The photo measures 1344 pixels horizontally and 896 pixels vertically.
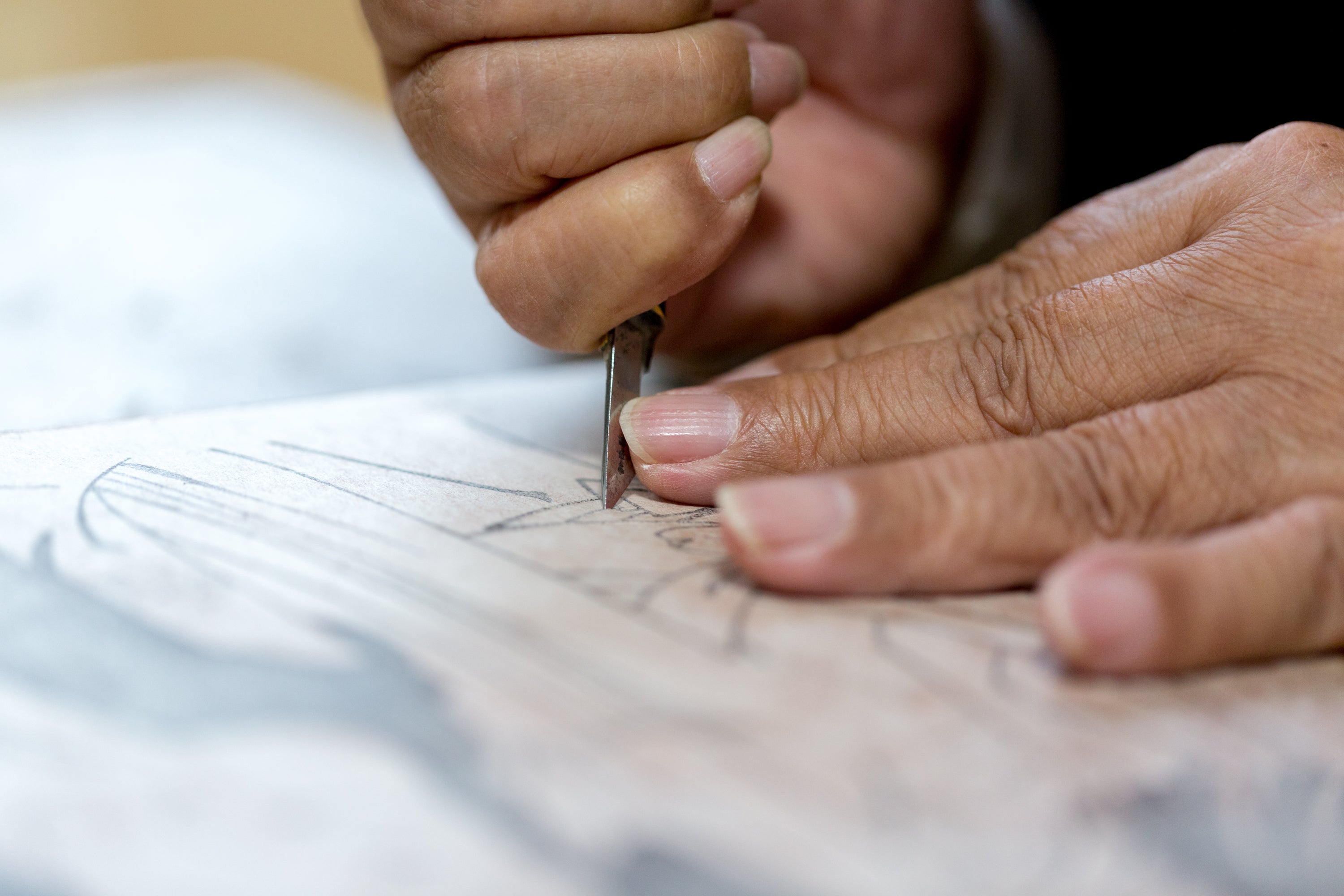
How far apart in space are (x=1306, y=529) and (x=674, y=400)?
0.39m

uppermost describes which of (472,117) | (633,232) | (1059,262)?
(472,117)

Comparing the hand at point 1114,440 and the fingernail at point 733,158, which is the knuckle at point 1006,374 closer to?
the hand at point 1114,440

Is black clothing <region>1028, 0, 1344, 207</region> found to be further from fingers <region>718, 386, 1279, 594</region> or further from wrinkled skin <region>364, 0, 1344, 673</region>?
fingers <region>718, 386, 1279, 594</region>

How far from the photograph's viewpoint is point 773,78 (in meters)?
0.85

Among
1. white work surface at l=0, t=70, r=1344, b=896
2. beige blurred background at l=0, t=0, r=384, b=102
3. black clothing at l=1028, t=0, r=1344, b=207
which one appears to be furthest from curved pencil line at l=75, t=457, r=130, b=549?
beige blurred background at l=0, t=0, r=384, b=102

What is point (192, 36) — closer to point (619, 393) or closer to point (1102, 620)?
point (619, 393)

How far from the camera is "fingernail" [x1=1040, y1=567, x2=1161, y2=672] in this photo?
445mm

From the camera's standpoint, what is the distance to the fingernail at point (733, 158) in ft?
2.35

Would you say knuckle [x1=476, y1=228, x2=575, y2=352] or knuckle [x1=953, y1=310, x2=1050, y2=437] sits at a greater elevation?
knuckle [x1=476, y1=228, x2=575, y2=352]

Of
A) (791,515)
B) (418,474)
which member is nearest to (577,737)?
(791,515)

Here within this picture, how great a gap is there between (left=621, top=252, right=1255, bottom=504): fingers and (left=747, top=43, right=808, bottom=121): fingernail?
28 cm

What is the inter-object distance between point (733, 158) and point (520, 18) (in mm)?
179

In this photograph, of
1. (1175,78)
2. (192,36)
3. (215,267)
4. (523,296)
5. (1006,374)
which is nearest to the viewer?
(1006,374)

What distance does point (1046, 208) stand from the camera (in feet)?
4.86
